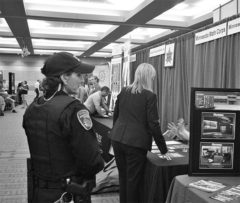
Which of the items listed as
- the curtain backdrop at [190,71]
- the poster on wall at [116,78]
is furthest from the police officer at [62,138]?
the poster on wall at [116,78]

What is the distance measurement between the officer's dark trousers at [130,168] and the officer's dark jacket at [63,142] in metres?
1.10

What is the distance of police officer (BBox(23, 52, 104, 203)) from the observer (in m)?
1.34

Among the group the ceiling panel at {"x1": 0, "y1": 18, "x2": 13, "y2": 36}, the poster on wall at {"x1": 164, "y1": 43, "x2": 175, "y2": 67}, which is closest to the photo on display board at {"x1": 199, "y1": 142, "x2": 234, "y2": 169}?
the poster on wall at {"x1": 164, "y1": 43, "x2": 175, "y2": 67}

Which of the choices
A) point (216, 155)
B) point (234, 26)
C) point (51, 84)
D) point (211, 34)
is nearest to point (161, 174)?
point (216, 155)

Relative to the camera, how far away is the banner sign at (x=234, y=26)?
3155 millimetres

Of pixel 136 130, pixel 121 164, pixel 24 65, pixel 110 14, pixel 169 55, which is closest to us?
pixel 136 130

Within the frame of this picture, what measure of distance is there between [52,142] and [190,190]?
81cm

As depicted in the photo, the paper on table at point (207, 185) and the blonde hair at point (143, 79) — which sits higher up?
the blonde hair at point (143, 79)

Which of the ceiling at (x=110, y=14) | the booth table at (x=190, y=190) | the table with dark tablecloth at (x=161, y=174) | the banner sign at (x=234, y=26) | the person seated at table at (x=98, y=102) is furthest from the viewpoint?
the ceiling at (x=110, y=14)

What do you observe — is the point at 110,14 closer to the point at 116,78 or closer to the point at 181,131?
the point at 116,78

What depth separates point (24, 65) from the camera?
18.2 m

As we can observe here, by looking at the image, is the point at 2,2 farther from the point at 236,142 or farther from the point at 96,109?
the point at 236,142

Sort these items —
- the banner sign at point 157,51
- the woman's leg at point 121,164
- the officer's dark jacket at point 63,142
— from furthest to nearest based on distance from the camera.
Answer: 1. the banner sign at point 157,51
2. the woman's leg at point 121,164
3. the officer's dark jacket at point 63,142

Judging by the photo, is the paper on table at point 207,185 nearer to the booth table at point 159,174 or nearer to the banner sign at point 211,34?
the booth table at point 159,174
